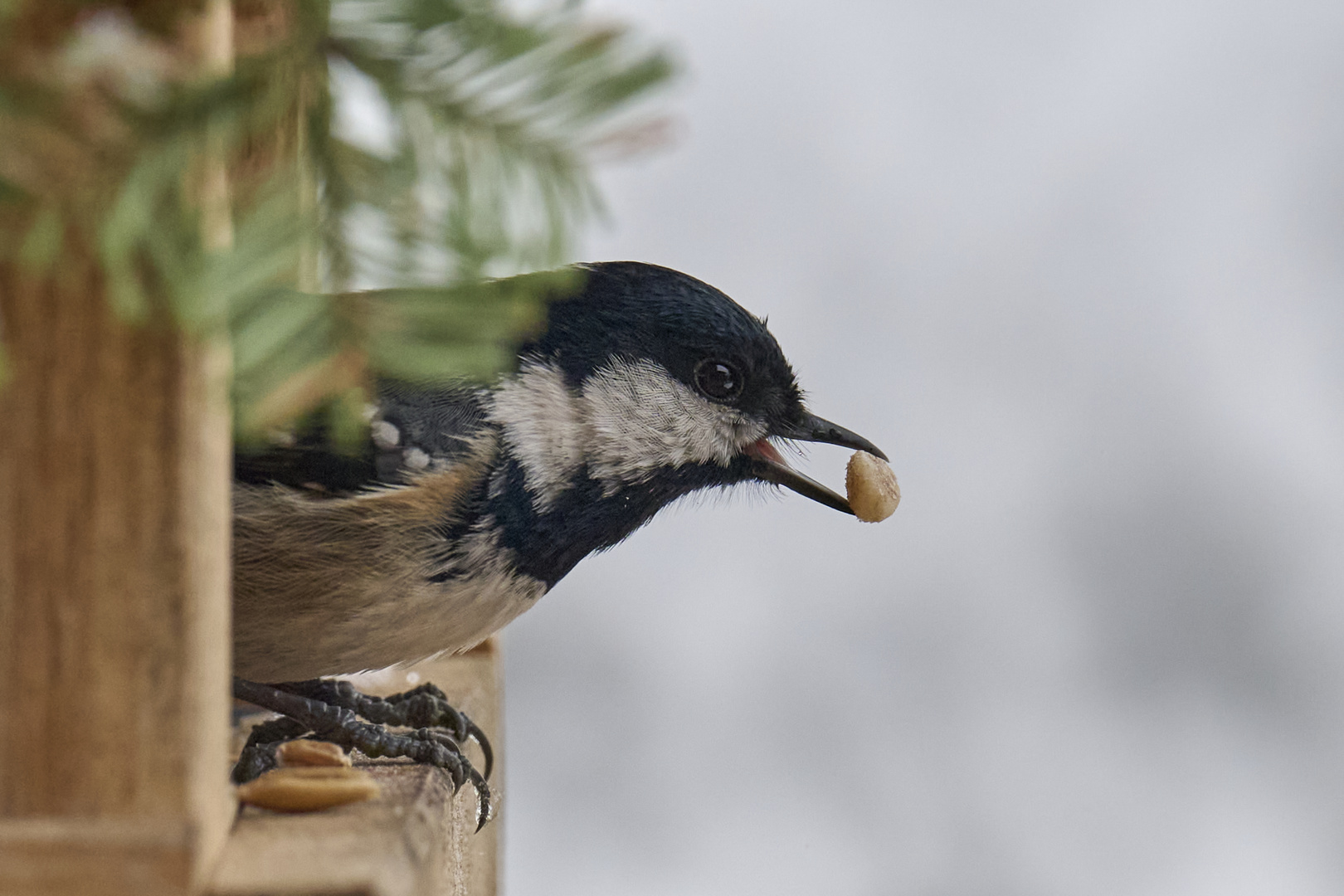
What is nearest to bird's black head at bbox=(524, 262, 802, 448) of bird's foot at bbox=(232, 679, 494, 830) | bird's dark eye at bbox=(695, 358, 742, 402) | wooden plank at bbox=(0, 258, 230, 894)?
bird's dark eye at bbox=(695, 358, 742, 402)

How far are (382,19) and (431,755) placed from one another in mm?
539

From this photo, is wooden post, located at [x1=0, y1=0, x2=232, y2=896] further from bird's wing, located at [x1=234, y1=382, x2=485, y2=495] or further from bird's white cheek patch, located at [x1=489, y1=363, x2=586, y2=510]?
bird's white cheek patch, located at [x1=489, y1=363, x2=586, y2=510]

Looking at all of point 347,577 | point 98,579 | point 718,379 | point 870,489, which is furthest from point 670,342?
point 98,579

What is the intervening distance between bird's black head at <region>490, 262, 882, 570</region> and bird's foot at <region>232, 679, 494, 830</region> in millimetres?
138

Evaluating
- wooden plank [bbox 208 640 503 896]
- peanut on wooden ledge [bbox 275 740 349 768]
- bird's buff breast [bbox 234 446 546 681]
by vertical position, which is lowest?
wooden plank [bbox 208 640 503 896]

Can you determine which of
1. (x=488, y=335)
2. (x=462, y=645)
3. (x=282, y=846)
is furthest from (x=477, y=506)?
(x=488, y=335)

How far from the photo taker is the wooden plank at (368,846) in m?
0.46

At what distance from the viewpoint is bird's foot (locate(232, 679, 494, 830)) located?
0.76m

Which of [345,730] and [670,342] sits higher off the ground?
[670,342]

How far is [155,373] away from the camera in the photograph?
395 mm

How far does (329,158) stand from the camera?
31 centimetres

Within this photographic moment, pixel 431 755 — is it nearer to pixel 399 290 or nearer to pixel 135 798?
pixel 135 798

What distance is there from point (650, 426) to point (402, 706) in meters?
0.26

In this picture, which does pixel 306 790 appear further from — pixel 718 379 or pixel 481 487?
pixel 718 379
